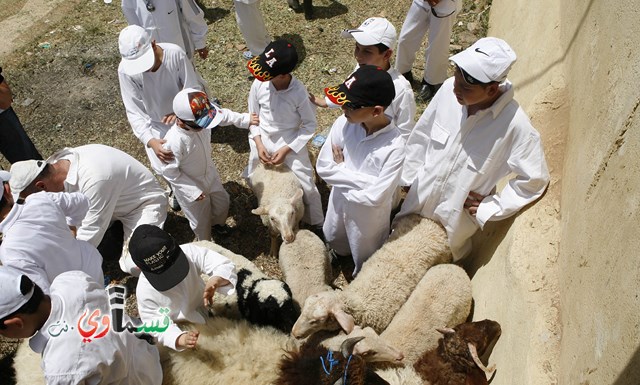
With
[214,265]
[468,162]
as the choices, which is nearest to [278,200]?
[214,265]

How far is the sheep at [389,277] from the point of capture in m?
4.36

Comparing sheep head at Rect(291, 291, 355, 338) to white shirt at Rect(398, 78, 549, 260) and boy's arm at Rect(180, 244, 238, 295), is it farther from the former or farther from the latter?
white shirt at Rect(398, 78, 549, 260)

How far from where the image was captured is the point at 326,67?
796cm

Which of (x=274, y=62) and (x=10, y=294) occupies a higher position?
(x=274, y=62)

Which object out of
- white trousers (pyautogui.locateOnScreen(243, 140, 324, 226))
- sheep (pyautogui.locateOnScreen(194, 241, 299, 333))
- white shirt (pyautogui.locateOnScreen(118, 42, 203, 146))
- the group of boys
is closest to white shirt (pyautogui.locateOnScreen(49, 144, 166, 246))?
the group of boys

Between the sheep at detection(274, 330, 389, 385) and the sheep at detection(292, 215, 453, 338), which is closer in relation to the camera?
the sheep at detection(274, 330, 389, 385)

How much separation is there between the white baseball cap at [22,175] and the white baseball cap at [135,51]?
1542 mm

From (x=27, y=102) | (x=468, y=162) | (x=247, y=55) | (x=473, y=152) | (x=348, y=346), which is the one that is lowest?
(x=27, y=102)

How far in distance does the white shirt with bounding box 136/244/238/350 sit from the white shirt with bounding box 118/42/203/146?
2.26 m

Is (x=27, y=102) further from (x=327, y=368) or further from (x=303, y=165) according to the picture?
(x=327, y=368)

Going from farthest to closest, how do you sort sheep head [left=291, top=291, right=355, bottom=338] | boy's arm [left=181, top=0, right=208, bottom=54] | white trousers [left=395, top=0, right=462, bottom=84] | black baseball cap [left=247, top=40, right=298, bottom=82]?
1. white trousers [left=395, top=0, right=462, bottom=84]
2. boy's arm [left=181, top=0, right=208, bottom=54]
3. black baseball cap [left=247, top=40, right=298, bottom=82]
4. sheep head [left=291, top=291, right=355, bottom=338]

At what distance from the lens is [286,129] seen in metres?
5.66

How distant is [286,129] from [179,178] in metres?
1.41

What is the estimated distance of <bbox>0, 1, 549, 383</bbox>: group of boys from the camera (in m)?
3.32
